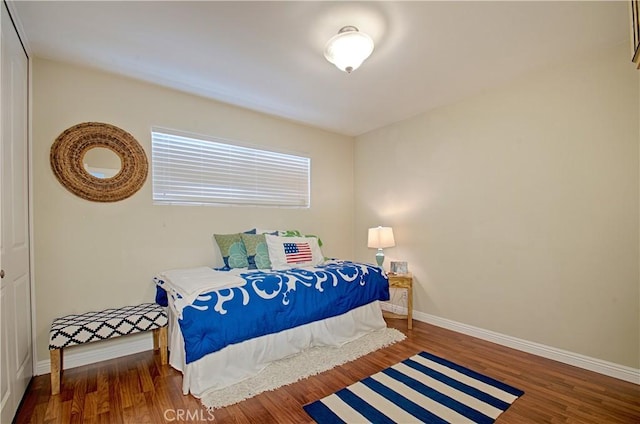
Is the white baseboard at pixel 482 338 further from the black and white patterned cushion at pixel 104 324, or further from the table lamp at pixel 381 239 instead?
the table lamp at pixel 381 239

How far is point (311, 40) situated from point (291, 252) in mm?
1929

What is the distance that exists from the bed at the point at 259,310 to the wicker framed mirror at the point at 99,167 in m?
0.88

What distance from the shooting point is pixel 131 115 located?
2.70m

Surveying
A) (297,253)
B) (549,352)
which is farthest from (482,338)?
(297,253)

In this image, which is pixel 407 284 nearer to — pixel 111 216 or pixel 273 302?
pixel 273 302

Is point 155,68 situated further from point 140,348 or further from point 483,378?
point 483,378

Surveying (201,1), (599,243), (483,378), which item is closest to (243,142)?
(201,1)

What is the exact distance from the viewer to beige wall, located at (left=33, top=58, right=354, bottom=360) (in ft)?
7.63

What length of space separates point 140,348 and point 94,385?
555 mm

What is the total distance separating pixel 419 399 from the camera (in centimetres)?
191

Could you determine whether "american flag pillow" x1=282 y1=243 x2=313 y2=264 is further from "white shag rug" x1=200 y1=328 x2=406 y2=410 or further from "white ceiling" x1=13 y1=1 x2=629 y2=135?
"white ceiling" x1=13 y1=1 x2=629 y2=135

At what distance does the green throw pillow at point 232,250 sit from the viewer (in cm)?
298

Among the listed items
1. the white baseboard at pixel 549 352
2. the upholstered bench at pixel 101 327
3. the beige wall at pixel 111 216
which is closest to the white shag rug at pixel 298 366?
the white baseboard at pixel 549 352

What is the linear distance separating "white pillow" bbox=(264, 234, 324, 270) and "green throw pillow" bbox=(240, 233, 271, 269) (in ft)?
0.17
